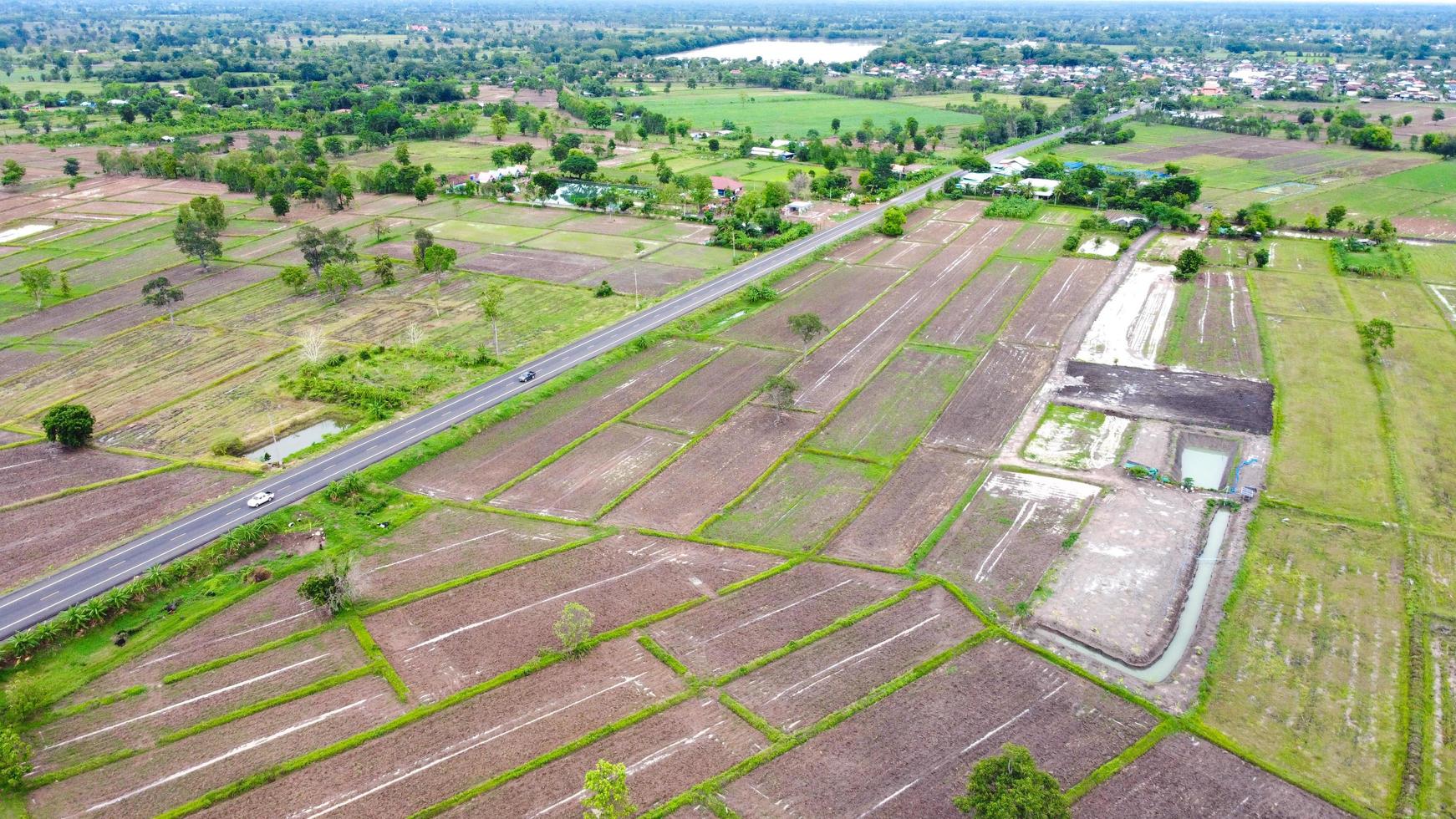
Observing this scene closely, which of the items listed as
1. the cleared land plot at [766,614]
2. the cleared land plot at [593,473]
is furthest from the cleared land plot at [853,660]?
the cleared land plot at [593,473]

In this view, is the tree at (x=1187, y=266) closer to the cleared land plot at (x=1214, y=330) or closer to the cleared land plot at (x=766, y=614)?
the cleared land plot at (x=1214, y=330)

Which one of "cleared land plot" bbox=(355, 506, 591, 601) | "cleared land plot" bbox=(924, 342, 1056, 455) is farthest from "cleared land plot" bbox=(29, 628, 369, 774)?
"cleared land plot" bbox=(924, 342, 1056, 455)

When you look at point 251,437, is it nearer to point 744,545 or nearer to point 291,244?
point 744,545

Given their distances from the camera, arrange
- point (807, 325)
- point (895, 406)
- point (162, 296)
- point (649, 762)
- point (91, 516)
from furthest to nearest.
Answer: point (162, 296)
point (807, 325)
point (895, 406)
point (91, 516)
point (649, 762)

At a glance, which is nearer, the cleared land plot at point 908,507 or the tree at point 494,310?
the cleared land plot at point 908,507

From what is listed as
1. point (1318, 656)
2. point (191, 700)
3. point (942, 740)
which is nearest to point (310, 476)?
point (191, 700)

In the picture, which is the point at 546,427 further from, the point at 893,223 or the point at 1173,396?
the point at 893,223

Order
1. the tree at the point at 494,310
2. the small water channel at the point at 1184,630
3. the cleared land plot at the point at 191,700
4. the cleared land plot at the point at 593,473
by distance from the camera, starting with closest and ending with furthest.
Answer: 1. the cleared land plot at the point at 191,700
2. the small water channel at the point at 1184,630
3. the cleared land plot at the point at 593,473
4. the tree at the point at 494,310

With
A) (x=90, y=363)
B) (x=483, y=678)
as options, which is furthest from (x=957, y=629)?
(x=90, y=363)
